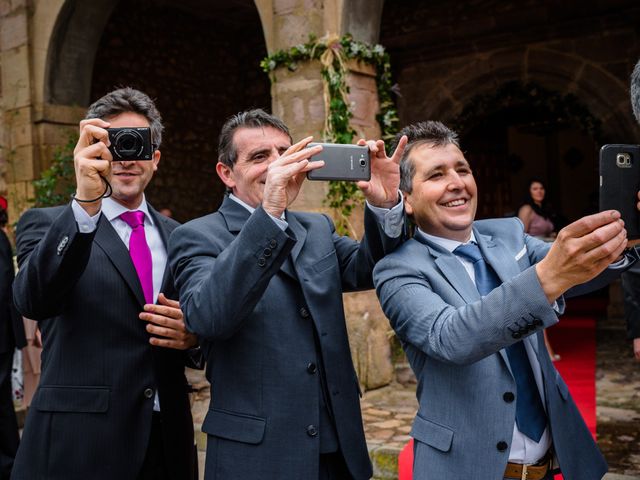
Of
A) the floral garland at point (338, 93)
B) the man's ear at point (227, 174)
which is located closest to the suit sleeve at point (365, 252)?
the man's ear at point (227, 174)

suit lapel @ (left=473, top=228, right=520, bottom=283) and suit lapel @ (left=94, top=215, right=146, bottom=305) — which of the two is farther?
suit lapel @ (left=94, top=215, right=146, bottom=305)

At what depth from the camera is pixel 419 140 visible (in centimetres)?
187

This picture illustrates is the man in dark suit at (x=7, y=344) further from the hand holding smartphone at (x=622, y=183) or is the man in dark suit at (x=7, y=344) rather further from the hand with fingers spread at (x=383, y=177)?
the hand holding smartphone at (x=622, y=183)

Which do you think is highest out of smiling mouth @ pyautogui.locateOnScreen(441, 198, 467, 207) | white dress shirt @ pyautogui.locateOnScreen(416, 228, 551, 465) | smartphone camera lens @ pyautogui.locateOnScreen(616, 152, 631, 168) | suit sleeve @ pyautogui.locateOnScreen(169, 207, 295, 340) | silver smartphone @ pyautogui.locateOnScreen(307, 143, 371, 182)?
silver smartphone @ pyautogui.locateOnScreen(307, 143, 371, 182)

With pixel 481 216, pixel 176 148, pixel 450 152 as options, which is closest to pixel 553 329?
pixel 481 216

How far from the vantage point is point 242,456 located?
5.76 feet

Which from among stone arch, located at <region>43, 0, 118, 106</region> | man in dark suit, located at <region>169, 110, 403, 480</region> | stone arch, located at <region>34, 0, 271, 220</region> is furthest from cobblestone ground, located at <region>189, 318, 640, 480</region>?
stone arch, located at <region>34, 0, 271, 220</region>

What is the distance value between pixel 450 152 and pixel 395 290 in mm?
425

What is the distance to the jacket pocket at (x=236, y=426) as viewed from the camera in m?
1.75

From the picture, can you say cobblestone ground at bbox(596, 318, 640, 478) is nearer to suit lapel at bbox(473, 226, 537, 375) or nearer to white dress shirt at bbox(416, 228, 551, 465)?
white dress shirt at bbox(416, 228, 551, 465)

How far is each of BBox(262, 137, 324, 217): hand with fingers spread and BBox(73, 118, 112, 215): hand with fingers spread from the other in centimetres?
43

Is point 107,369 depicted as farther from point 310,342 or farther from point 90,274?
point 310,342

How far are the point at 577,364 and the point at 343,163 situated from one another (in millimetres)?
5013

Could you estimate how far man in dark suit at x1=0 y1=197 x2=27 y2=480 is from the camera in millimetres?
3865
